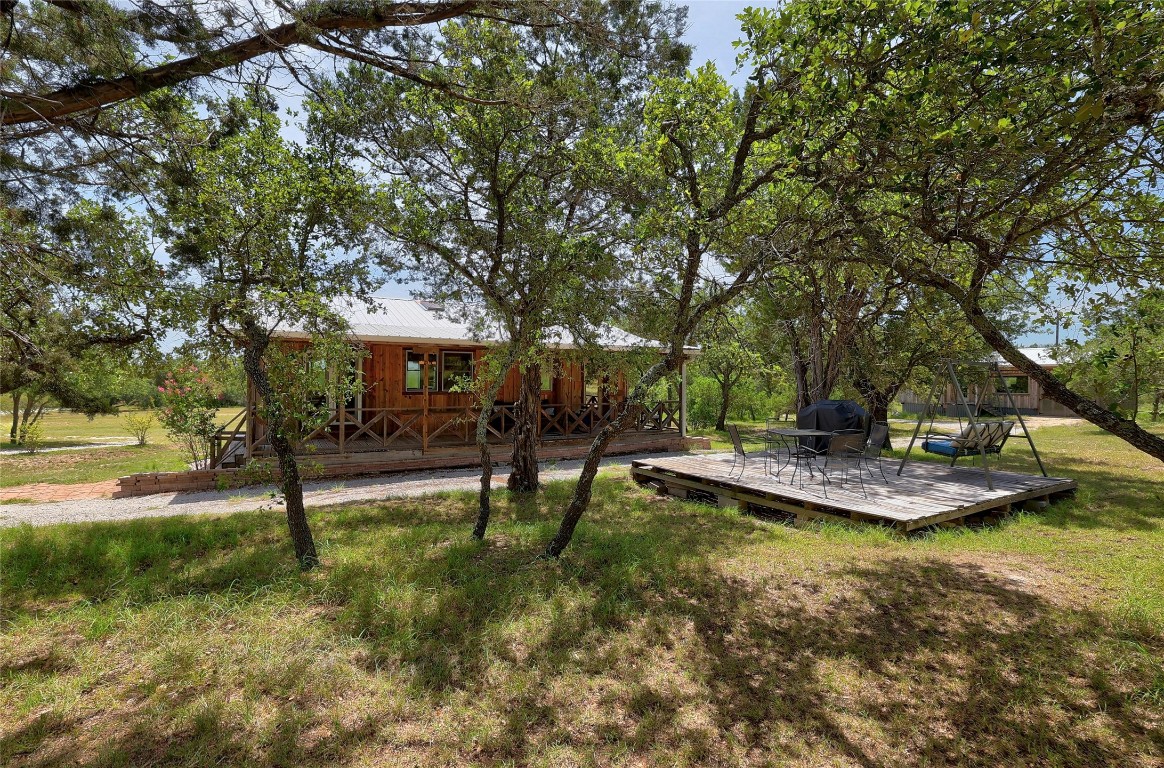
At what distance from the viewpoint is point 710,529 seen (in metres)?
6.34

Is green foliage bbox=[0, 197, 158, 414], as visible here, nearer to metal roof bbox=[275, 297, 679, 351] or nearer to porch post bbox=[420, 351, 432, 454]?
metal roof bbox=[275, 297, 679, 351]

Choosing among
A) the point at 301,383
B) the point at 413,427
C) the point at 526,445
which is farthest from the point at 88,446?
the point at 301,383

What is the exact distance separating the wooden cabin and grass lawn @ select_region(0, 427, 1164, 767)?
4.95 metres

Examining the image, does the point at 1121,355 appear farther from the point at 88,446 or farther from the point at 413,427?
the point at 88,446

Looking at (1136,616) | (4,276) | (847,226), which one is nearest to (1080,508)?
(1136,616)

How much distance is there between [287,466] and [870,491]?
7421 millimetres

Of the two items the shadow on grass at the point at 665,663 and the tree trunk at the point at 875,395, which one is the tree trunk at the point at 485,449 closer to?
the shadow on grass at the point at 665,663

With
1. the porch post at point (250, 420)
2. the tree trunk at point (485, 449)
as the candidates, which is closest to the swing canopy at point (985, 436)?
the tree trunk at point (485, 449)

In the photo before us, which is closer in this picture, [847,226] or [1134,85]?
[1134,85]

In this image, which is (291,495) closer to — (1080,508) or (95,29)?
(95,29)

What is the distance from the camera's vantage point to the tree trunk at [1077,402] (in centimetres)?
309

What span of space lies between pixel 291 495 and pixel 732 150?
585cm

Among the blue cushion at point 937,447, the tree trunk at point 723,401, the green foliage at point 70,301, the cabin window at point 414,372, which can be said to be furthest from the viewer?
the tree trunk at point 723,401

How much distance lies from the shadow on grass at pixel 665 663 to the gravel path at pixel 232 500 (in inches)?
91.0
